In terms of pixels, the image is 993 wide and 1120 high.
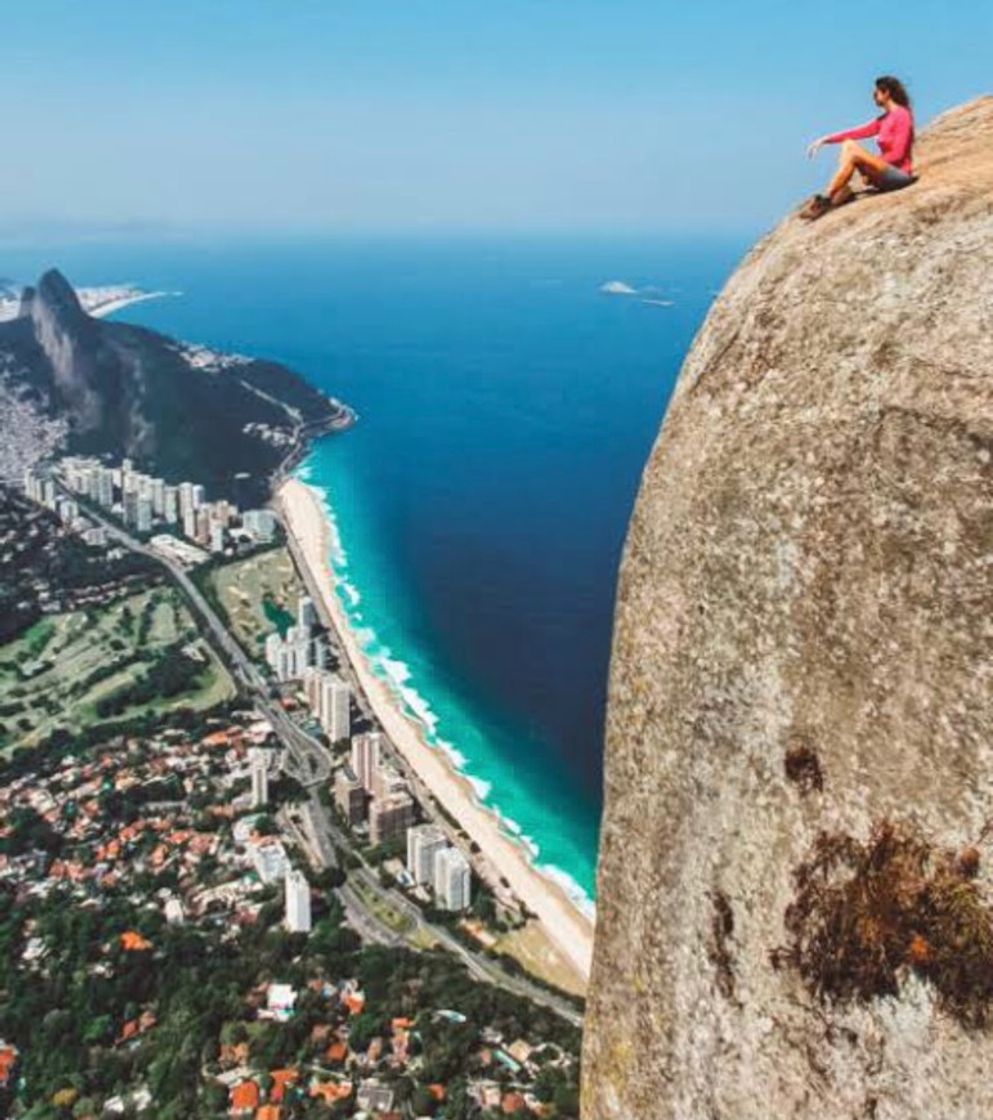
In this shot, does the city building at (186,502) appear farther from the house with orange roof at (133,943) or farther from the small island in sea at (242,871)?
the house with orange roof at (133,943)

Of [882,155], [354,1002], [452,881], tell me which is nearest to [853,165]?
[882,155]

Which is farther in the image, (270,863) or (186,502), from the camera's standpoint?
(186,502)

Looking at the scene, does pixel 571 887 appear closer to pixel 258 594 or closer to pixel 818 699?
pixel 818 699

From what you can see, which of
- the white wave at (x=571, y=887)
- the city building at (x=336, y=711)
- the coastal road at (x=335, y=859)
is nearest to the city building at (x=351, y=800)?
the coastal road at (x=335, y=859)

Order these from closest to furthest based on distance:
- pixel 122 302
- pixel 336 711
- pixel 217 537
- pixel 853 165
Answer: pixel 853 165, pixel 336 711, pixel 217 537, pixel 122 302

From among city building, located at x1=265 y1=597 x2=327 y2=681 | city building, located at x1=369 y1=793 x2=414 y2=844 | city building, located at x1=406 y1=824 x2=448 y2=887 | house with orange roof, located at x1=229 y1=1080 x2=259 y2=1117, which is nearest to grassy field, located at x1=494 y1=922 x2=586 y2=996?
city building, located at x1=406 y1=824 x2=448 y2=887

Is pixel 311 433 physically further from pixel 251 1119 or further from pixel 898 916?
pixel 898 916
